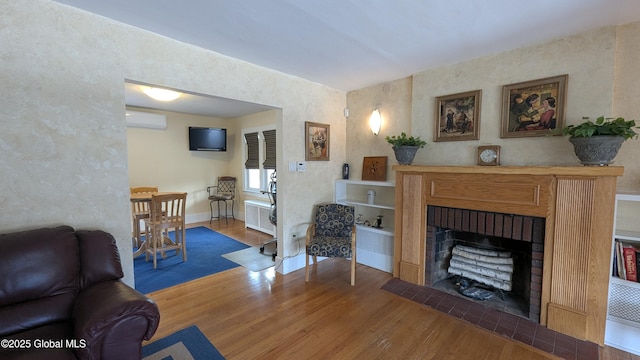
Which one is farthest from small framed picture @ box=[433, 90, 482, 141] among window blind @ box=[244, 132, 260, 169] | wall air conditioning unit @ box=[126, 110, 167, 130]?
wall air conditioning unit @ box=[126, 110, 167, 130]

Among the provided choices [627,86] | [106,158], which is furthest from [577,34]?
[106,158]

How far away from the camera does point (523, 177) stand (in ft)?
7.73

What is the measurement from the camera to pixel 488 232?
2.63 metres

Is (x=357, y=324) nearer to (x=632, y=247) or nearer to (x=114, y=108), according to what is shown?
(x=632, y=247)

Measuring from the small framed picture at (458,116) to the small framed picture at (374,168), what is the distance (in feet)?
2.52

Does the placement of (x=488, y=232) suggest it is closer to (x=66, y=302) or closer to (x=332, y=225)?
(x=332, y=225)

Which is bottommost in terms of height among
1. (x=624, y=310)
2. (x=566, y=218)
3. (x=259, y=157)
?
(x=624, y=310)

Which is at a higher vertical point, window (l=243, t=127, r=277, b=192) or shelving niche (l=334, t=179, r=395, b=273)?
window (l=243, t=127, r=277, b=192)

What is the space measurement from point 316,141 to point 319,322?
2.20m

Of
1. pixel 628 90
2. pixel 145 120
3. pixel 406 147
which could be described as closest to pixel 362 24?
pixel 406 147

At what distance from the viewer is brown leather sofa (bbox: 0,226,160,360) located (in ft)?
4.42

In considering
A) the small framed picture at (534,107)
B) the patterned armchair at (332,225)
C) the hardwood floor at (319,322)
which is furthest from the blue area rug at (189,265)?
the small framed picture at (534,107)

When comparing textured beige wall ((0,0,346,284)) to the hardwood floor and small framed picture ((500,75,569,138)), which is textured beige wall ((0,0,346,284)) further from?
small framed picture ((500,75,569,138))

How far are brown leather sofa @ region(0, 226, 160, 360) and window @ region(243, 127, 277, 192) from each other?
3.75 m
